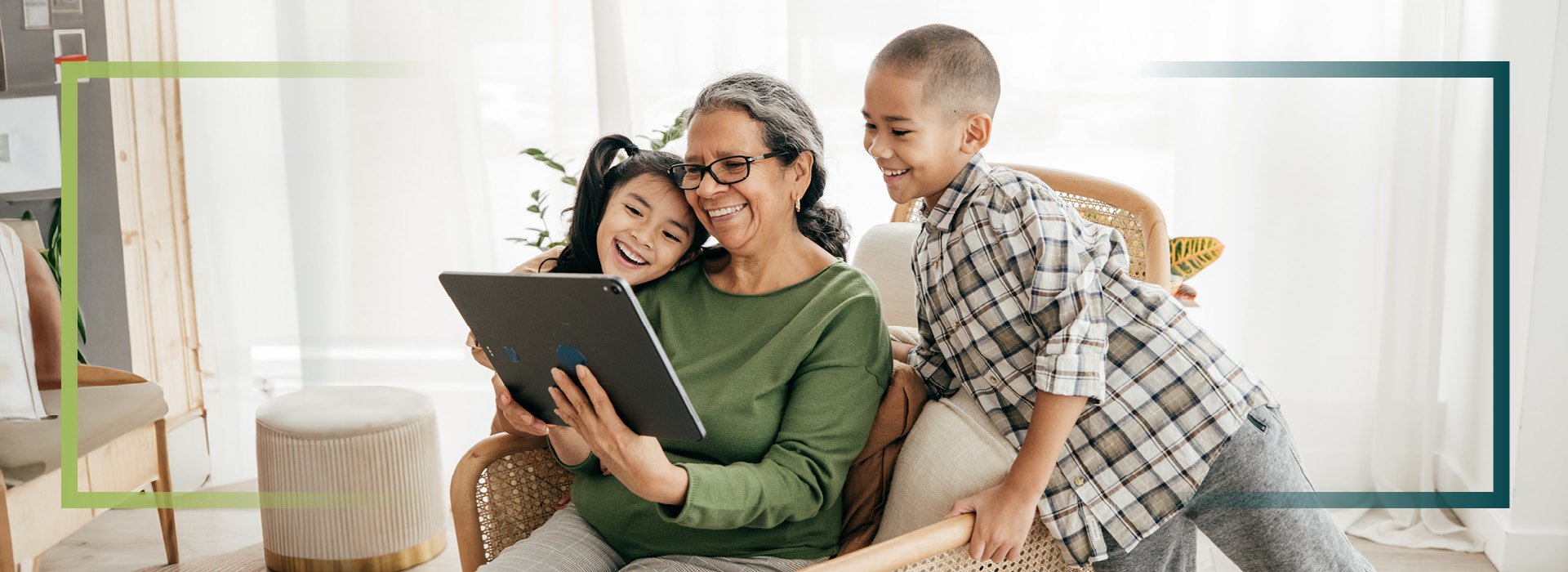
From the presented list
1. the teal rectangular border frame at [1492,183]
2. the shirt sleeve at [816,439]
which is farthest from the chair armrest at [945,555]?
the teal rectangular border frame at [1492,183]

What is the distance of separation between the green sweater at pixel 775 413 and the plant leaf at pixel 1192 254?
1.44 meters

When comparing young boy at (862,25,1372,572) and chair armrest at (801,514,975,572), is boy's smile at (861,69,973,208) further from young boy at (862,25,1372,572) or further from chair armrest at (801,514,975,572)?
chair armrest at (801,514,975,572)

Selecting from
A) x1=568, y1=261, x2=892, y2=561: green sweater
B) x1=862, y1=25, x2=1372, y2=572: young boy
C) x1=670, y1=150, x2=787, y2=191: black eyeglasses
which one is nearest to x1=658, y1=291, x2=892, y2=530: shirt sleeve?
x1=568, y1=261, x2=892, y2=561: green sweater

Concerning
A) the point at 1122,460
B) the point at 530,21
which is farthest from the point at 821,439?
the point at 530,21

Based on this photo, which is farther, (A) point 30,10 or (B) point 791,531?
(A) point 30,10

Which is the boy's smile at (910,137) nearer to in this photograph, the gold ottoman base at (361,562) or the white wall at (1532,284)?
the white wall at (1532,284)

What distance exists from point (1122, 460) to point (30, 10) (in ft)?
8.82

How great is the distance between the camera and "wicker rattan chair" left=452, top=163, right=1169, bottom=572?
3.60 feet

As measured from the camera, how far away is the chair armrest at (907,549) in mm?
1034

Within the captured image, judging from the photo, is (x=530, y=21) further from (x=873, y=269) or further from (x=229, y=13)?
(x=873, y=269)

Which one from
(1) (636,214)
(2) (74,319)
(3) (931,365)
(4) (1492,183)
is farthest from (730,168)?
(2) (74,319)

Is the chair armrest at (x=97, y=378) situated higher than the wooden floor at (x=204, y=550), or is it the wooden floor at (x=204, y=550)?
the chair armrest at (x=97, y=378)

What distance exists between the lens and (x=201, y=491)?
283cm

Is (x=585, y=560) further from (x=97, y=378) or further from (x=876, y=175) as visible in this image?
(x=97, y=378)
